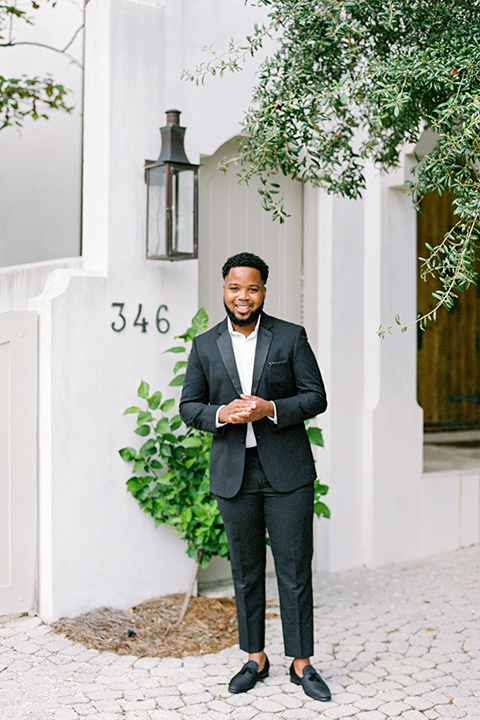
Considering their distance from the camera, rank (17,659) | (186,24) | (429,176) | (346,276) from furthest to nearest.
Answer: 1. (346,276)
2. (186,24)
3. (17,659)
4. (429,176)

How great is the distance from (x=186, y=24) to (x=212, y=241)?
4.49ft

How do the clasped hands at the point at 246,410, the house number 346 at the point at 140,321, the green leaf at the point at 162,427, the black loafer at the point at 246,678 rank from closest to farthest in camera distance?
the clasped hands at the point at 246,410
the black loafer at the point at 246,678
the green leaf at the point at 162,427
the house number 346 at the point at 140,321

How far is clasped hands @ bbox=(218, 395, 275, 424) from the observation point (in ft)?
11.2

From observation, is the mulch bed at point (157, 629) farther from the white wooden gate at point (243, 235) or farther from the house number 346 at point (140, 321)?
the white wooden gate at point (243, 235)

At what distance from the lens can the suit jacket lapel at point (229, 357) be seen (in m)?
3.68

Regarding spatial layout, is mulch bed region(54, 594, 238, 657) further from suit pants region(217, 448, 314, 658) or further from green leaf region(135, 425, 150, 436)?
green leaf region(135, 425, 150, 436)

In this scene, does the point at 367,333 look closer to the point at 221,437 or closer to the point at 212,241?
the point at 212,241

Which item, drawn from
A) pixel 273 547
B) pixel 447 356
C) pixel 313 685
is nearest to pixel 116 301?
pixel 273 547

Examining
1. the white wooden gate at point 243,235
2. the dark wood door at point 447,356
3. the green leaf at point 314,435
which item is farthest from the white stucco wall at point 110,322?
the dark wood door at point 447,356

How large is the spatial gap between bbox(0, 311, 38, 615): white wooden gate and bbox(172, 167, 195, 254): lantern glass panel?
0.94m

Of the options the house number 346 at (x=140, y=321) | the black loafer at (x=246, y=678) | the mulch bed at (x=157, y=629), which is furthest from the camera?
the house number 346 at (x=140, y=321)

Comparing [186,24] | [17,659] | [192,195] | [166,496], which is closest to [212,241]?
[192,195]

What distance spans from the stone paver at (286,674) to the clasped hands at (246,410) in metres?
1.28

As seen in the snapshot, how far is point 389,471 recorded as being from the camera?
20.3 ft
